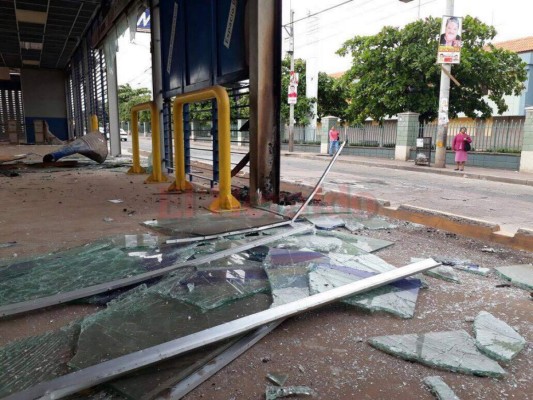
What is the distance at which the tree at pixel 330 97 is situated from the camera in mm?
26406

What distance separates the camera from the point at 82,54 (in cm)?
1845

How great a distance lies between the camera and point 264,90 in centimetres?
498

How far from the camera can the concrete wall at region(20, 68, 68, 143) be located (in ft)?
79.0

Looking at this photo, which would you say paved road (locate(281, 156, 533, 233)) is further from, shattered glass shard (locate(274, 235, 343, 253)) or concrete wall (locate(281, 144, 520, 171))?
concrete wall (locate(281, 144, 520, 171))

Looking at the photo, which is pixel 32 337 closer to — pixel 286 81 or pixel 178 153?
pixel 178 153

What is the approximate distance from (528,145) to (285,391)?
1459 cm

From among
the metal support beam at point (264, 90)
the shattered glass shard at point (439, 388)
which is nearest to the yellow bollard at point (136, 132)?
the metal support beam at point (264, 90)

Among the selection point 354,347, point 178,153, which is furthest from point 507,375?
point 178,153

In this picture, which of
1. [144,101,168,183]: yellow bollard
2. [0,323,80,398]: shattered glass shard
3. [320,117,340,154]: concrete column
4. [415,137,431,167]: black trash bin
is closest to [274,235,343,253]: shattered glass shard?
[0,323,80,398]: shattered glass shard

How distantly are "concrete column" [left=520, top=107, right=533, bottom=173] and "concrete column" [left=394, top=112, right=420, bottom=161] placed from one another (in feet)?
15.9

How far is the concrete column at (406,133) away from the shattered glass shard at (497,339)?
16.5 metres

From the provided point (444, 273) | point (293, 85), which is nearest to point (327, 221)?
point (444, 273)

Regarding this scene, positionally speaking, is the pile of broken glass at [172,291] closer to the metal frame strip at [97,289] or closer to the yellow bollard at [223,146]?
the metal frame strip at [97,289]

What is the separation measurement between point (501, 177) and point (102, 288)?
12328 millimetres
